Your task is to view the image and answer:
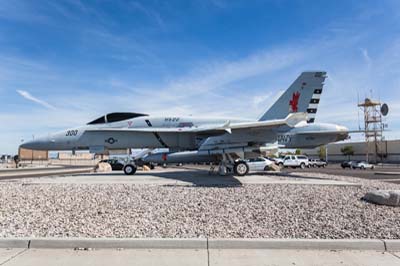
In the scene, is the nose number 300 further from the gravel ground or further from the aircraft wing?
the gravel ground

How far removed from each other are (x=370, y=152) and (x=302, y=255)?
77540mm

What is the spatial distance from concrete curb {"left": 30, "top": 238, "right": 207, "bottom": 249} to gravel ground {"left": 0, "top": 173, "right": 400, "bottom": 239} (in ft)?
1.26

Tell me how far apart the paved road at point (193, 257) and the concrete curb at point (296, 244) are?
3.6 inches

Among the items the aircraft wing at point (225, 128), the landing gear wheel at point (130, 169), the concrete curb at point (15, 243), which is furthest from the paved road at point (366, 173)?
the concrete curb at point (15, 243)

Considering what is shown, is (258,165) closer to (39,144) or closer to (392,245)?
(39,144)

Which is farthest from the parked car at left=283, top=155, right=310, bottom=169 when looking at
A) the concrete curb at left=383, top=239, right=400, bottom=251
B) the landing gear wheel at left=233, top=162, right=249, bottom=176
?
the concrete curb at left=383, top=239, right=400, bottom=251

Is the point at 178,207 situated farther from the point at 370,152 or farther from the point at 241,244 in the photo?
the point at 370,152

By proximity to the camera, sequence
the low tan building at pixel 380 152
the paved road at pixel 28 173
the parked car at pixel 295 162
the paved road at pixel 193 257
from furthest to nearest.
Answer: the low tan building at pixel 380 152 < the parked car at pixel 295 162 < the paved road at pixel 28 173 < the paved road at pixel 193 257

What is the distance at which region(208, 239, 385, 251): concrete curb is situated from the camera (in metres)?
5.00

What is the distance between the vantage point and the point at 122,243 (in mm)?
5043

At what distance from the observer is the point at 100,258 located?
461 cm

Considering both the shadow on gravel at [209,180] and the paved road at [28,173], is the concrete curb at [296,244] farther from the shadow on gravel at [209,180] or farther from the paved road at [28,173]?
the paved road at [28,173]

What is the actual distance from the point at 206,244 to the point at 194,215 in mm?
1743

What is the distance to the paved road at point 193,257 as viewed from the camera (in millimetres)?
4453
